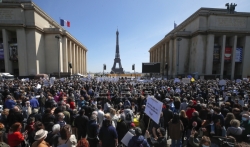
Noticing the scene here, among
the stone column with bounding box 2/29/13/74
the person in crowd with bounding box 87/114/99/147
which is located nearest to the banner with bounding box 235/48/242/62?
the person in crowd with bounding box 87/114/99/147

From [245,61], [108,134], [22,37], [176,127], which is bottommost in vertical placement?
[176,127]

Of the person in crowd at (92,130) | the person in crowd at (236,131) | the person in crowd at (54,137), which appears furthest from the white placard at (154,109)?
the person in crowd at (54,137)

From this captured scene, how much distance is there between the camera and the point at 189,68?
38.2 meters

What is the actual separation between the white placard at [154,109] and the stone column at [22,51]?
1335 inches

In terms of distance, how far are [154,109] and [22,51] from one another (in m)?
34.7

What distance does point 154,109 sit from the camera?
165 inches

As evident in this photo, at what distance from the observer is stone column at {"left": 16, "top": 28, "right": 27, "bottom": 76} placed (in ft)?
96.5

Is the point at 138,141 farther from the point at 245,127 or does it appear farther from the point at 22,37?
the point at 22,37

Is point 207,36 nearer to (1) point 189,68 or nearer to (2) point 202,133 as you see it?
(1) point 189,68

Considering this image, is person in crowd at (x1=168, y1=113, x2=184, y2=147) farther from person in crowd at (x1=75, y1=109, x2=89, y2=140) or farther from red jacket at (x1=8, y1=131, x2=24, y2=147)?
red jacket at (x1=8, y1=131, x2=24, y2=147)

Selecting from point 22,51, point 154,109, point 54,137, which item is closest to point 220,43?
point 154,109

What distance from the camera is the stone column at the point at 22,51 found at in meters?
29.4

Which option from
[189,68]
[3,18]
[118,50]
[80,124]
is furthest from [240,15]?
[118,50]

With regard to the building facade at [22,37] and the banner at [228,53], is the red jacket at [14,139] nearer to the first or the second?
the building facade at [22,37]
